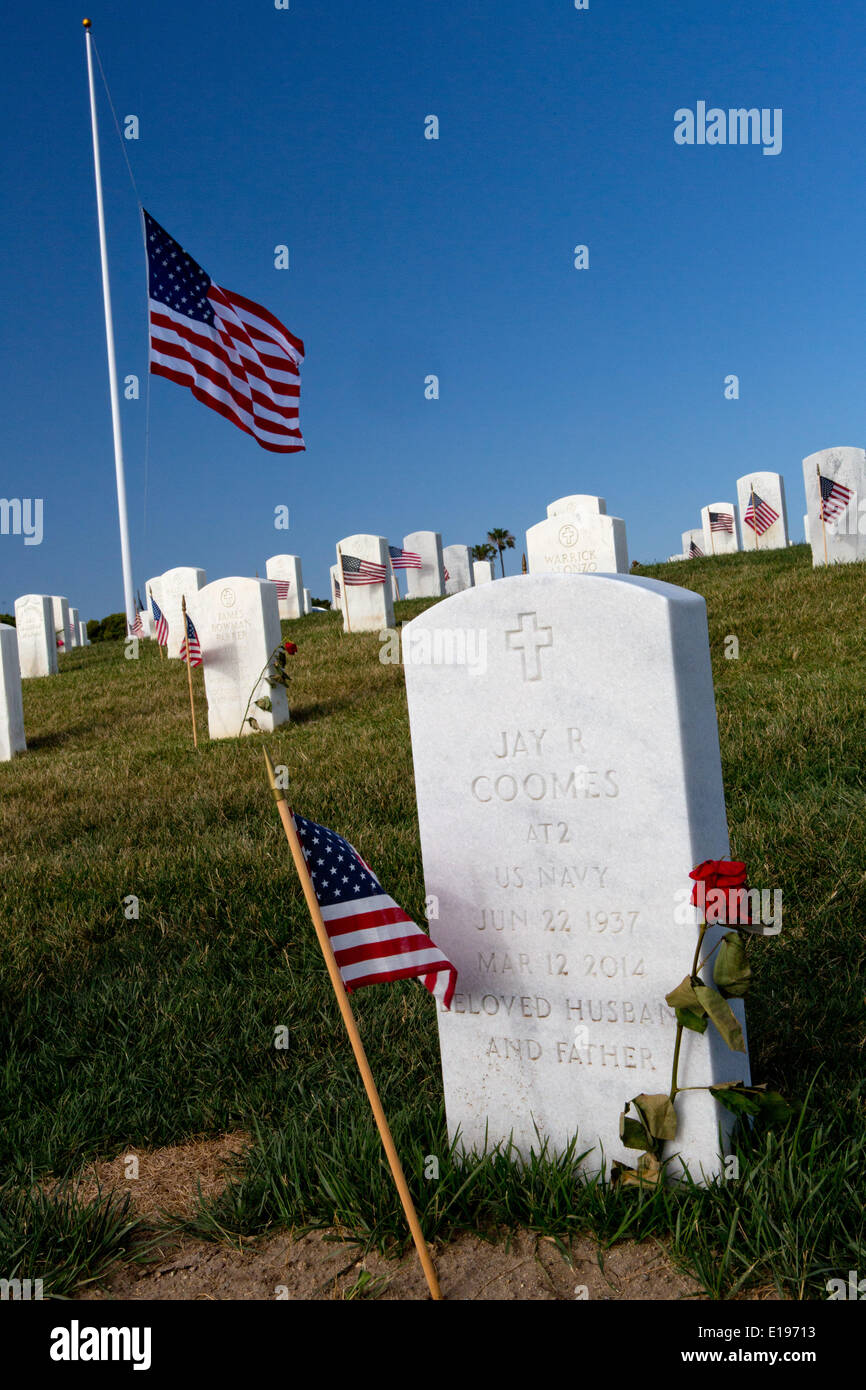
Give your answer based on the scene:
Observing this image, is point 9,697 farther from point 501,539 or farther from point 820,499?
point 501,539

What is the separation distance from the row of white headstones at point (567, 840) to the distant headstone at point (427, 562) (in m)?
19.4

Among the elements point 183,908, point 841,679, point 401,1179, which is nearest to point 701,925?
point 401,1179

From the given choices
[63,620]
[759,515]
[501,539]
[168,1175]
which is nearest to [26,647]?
[63,620]

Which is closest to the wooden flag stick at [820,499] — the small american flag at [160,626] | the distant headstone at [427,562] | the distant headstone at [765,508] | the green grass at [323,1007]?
the green grass at [323,1007]

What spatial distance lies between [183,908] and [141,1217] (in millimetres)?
2247

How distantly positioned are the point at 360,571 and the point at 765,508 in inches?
391

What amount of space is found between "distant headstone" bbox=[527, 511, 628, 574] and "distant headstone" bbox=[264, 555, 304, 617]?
9478 millimetres

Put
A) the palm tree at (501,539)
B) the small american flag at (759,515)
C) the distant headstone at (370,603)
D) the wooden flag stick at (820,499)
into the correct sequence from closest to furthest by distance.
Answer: the wooden flag stick at (820,499) → the distant headstone at (370,603) → the small american flag at (759,515) → the palm tree at (501,539)

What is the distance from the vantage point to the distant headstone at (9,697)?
10.6 meters

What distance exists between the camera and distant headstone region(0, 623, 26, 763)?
416 inches

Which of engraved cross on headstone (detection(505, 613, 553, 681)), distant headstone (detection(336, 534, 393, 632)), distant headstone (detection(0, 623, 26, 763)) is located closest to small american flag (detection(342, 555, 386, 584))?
distant headstone (detection(336, 534, 393, 632))

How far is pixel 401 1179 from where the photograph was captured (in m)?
2.14

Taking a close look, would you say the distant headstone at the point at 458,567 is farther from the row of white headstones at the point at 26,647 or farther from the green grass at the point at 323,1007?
the green grass at the point at 323,1007

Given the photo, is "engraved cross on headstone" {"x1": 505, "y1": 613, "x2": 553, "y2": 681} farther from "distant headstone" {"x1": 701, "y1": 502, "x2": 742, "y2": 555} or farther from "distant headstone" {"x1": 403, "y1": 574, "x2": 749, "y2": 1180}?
"distant headstone" {"x1": 701, "y1": 502, "x2": 742, "y2": 555}
